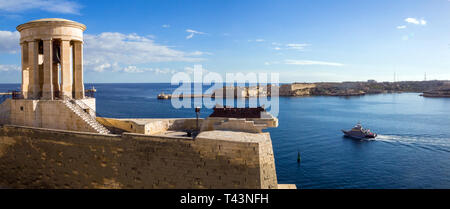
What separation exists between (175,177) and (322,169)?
817 inches

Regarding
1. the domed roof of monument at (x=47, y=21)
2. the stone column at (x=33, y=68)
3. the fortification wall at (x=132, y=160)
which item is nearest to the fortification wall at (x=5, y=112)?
the stone column at (x=33, y=68)

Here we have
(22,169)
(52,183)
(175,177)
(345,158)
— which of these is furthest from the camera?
(345,158)

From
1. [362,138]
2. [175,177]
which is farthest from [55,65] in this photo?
[362,138]

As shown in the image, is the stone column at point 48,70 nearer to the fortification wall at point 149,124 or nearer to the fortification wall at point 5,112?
the fortification wall at point 5,112

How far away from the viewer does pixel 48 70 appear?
1745 cm

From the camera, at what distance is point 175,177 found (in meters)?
12.2

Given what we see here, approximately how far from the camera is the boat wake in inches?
1458

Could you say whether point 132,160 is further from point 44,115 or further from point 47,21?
point 47,21

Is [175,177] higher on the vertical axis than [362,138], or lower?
higher

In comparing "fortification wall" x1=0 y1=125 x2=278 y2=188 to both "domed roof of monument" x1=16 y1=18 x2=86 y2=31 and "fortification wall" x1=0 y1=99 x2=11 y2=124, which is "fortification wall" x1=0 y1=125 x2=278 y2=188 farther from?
"domed roof of monument" x1=16 y1=18 x2=86 y2=31

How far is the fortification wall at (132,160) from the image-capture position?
1124cm

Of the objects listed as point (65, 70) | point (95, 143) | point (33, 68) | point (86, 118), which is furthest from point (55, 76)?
point (95, 143)
